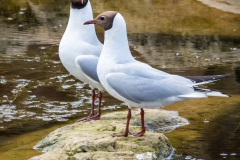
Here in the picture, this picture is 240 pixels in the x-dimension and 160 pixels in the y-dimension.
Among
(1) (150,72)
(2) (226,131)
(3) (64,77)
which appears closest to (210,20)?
(3) (64,77)

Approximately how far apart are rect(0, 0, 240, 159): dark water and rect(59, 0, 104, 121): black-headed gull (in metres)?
0.93

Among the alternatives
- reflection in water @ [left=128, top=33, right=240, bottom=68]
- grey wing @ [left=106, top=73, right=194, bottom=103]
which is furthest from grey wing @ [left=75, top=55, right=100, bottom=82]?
reflection in water @ [left=128, top=33, right=240, bottom=68]

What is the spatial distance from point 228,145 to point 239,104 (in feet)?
4.93

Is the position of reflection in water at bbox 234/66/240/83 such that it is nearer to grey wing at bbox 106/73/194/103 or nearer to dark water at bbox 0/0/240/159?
dark water at bbox 0/0/240/159

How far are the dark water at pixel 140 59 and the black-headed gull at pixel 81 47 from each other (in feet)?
3.06

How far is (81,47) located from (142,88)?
1187mm

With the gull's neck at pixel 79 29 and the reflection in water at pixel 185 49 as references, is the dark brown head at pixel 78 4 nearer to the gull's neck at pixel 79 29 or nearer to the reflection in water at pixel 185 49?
the gull's neck at pixel 79 29

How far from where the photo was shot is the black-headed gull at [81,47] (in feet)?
20.4

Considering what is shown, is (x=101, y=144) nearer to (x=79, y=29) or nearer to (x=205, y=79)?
(x=205, y=79)

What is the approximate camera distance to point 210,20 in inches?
491

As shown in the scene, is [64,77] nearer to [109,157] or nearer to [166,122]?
[166,122]

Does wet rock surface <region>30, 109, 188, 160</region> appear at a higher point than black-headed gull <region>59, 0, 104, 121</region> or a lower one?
lower

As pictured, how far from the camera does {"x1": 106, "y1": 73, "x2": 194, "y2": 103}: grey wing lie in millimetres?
5336

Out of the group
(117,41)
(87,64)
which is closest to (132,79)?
(117,41)
